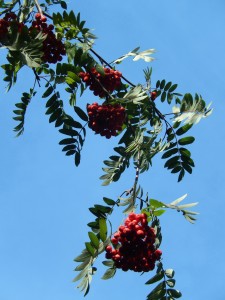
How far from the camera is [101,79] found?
525cm

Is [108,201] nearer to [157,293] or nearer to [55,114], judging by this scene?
[157,293]

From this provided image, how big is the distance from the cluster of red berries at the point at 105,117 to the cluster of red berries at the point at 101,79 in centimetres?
15

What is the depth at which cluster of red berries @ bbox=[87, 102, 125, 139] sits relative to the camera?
16.7 ft

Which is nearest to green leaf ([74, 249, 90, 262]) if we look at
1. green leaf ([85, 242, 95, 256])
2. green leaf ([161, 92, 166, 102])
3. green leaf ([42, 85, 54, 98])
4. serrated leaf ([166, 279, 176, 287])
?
green leaf ([85, 242, 95, 256])

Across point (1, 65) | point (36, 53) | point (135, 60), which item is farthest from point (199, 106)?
point (1, 65)

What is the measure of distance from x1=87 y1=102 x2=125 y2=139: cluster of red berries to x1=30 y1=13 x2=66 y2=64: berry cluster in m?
0.62

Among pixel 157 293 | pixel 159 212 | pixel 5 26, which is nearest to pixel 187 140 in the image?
pixel 159 212

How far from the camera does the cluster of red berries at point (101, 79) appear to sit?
17.1 feet

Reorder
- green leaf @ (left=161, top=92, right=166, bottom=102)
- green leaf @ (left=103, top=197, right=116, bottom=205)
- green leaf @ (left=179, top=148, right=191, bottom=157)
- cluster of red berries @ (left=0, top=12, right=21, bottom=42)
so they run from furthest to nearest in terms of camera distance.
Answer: green leaf @ (left=161, top=92, right=166, bottom=102) < green leaf @ (left=179, top=148, right=191, bottom=157) < cluster of red berries @ (left=0, top=12, right=21, bottom=42) < green leaf @ (left=103, top=197, right=116, bottom=205)

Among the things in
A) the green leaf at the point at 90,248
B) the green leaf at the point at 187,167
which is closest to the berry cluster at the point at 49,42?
the green leaf at the point at 187,167

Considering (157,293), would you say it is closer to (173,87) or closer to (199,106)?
(199,106)

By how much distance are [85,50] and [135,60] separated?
1.57 ft

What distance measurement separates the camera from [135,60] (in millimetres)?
5414

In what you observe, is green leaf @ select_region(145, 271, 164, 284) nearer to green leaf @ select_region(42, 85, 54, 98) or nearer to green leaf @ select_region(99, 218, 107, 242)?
green leaf @ select_region(99, 218, 107, 242)
